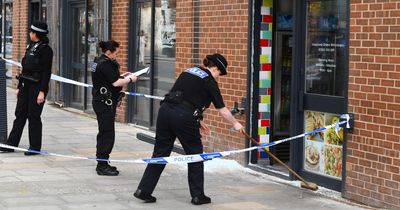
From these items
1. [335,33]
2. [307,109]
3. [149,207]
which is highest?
[335,33]

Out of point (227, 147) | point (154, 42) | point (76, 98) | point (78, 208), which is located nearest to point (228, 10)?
point (227, 147)

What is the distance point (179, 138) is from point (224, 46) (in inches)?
120

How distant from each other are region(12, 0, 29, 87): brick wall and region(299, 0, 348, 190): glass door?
1258cm

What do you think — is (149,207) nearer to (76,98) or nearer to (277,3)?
(277,3)

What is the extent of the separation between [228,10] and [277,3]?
0.77 metres

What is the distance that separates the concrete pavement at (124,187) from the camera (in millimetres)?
7230

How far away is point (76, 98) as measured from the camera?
16797 millimetres

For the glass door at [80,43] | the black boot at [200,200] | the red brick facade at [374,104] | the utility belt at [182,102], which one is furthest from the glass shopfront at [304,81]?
the glass door at [80,43]

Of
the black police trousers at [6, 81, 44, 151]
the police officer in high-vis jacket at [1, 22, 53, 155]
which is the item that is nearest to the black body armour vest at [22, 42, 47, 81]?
the police officer in high-vis jacket at [1, 22, 53, 155]

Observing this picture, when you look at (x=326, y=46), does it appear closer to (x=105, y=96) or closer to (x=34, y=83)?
(x=105, y=96)

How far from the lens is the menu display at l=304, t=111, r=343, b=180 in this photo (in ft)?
26.0

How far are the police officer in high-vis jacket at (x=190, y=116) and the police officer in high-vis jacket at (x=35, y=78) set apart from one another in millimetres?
3232

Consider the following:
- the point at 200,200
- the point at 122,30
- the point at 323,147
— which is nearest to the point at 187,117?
the point at 200,200

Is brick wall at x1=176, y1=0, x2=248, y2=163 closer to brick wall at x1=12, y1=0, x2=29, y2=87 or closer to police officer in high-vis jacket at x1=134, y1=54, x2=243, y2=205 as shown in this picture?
police officer in high-vis jacket at x1=134, y1=54, x2=243, y2=205
